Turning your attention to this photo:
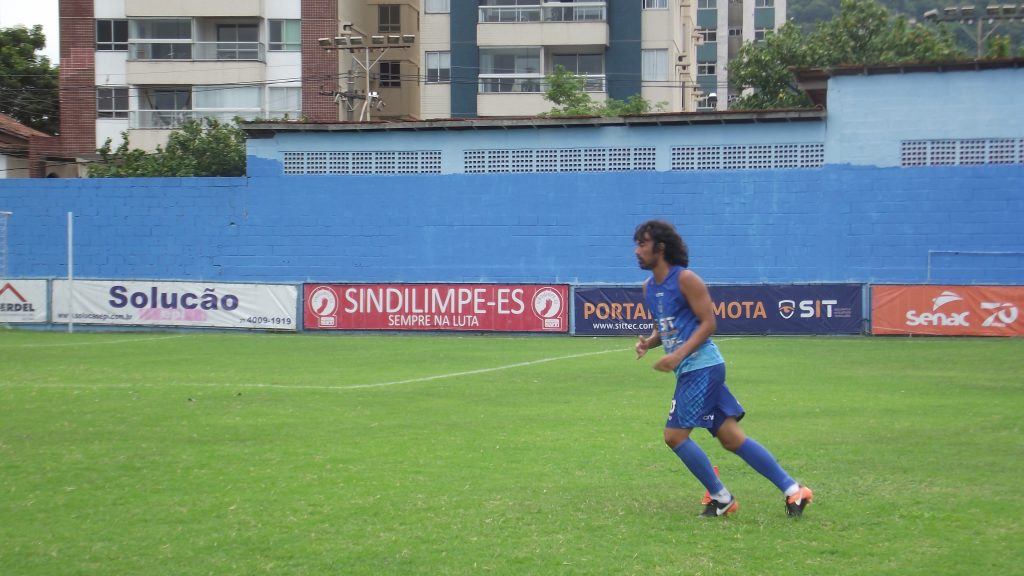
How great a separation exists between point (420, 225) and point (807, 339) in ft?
37.3

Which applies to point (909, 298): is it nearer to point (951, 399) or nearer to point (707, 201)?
point (707, 201)

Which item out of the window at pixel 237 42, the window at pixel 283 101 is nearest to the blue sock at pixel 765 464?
the window at pixel 283 101

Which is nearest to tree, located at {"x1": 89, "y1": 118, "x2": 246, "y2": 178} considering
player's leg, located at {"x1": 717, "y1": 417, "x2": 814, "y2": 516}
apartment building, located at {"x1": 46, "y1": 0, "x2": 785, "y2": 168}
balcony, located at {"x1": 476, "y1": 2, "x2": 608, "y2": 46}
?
apartment building, located at {"x1": 46, "y1": 0, "x2": 785, "y2": 168}

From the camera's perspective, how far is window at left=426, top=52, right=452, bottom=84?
184 ft

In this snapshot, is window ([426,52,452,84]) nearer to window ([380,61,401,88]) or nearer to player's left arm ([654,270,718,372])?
window ([380,61,401,88])

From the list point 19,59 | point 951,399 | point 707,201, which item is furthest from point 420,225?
point 19,59

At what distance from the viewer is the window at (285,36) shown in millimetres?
53438

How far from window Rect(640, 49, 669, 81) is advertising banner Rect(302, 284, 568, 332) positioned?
2878 cm

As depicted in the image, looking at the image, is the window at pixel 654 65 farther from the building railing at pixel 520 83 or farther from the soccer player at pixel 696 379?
the soccer player at pixel 696 379

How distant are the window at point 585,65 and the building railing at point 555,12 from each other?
1.90 meters

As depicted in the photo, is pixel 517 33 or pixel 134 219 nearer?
pixel 134 219

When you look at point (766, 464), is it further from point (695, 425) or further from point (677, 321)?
point (677, 321)

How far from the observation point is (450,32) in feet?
183

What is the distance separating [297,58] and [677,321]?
48240mm
